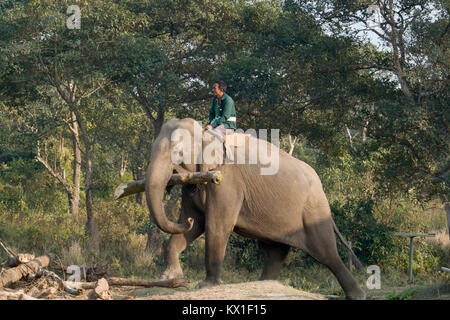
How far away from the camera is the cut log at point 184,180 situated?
9562 mm

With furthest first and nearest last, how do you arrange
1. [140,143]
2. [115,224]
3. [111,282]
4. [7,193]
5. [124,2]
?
1. [7,193]
2. [140,143]
3. [115,224]
4. [124,2]
5. [111,282]

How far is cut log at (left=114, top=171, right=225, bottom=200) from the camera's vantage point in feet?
31.4

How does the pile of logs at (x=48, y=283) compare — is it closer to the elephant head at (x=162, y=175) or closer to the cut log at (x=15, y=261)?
the cut log at (x=15, y=261)

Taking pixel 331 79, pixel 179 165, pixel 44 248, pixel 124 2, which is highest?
pixel 124 2

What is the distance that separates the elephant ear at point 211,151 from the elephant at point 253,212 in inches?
0.9

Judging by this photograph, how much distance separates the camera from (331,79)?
17422mm

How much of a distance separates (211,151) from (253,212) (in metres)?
1.20

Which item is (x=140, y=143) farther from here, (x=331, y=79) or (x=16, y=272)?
(x=16, y=272)

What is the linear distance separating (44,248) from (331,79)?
340 inches

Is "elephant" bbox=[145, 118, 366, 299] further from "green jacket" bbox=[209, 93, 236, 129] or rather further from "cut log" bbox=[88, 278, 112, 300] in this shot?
"cut log" bbox=[88, 278, 112, 300]

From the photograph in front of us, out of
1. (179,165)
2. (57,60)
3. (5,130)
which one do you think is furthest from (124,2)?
(179,165)
